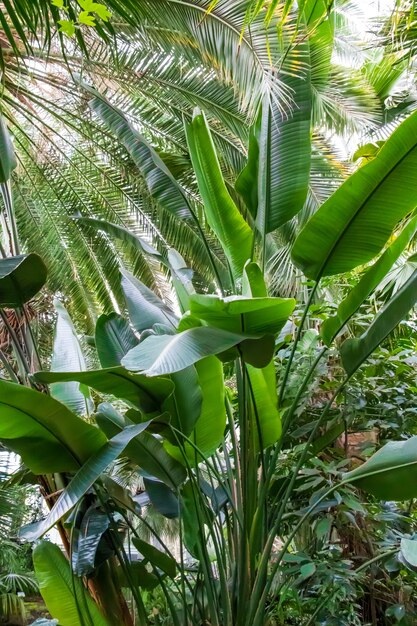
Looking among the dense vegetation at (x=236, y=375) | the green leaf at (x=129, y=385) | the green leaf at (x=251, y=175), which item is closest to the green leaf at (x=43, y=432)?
the dense vegetation at (x=236, y=375)

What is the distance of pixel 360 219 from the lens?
215cm

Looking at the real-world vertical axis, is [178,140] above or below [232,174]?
above

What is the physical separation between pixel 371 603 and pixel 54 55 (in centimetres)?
414

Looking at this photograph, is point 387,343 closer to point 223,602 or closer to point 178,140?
point 223,602

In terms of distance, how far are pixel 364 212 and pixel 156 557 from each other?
5.67ft

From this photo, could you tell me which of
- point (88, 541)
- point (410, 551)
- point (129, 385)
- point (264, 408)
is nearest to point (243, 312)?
point (129, 385)

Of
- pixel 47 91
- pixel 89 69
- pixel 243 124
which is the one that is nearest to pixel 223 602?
pixel 243 124

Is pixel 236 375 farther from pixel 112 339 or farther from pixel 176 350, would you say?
pixel 176 350

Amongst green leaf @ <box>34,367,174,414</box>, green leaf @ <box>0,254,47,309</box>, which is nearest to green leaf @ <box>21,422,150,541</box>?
green leaf @ <box>34,367,174,414</box>

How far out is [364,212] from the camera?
2131mm

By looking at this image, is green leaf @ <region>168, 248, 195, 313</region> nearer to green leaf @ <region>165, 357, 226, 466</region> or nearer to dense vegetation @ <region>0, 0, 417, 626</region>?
dense vegetation @ <region>0, 0, 417, 626</region>

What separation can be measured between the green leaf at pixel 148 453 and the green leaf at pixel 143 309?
1.38 ft

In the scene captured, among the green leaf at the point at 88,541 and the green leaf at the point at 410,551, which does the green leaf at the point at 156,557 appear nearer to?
the green leaf at the point at 88,541

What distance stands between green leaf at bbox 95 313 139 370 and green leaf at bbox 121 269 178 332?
67 millimetres
